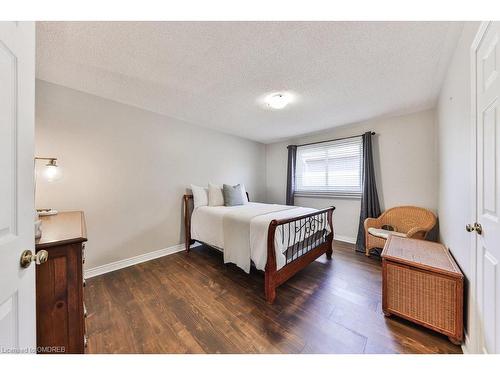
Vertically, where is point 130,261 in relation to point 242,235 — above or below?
below

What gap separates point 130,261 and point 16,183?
7.46 feet

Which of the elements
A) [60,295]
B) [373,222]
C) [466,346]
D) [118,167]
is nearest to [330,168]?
[373,222]

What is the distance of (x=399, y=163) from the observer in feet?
9.68

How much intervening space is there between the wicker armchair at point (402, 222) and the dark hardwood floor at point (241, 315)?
49 cm

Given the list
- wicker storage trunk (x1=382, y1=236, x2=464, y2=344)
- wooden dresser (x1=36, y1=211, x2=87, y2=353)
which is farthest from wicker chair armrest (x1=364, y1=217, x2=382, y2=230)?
wooden dresser (x1=36, y1=211, x2=87, y2=353)

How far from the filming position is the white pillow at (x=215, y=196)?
3.06 m

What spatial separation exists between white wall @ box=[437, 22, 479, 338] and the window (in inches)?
59.0

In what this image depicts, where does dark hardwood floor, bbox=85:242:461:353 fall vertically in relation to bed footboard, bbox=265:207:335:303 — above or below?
below

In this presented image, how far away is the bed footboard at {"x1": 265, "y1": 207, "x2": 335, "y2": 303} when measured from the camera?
1.74 m

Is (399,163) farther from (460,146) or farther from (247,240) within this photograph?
(247,240)

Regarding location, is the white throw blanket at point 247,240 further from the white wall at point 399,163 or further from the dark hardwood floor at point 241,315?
the white wall at point 399,163

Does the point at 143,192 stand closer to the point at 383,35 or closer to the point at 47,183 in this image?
the point at 47,183

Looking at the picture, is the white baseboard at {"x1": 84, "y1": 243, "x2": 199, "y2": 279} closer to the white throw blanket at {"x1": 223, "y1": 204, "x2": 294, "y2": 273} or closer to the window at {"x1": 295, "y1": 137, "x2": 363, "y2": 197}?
the white throw blanket at {"x1": 223, "y1": 204, "x2": 294, "y2": 273}

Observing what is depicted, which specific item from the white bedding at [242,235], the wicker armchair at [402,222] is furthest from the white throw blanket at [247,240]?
the wicker armchair at [402,222]
